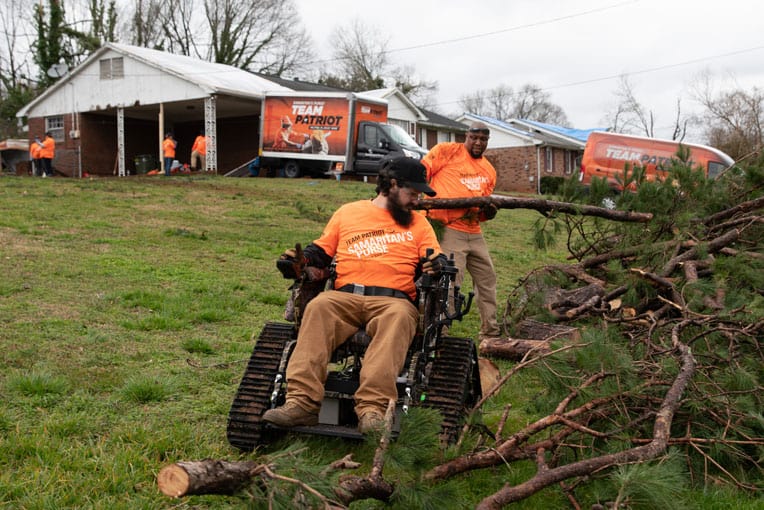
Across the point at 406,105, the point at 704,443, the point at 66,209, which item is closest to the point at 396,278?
the point at 704,443

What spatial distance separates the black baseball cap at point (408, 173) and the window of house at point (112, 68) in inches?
962

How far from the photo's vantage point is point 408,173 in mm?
4398

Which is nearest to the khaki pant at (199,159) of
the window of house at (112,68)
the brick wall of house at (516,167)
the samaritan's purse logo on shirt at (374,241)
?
the window of house at (112,68)

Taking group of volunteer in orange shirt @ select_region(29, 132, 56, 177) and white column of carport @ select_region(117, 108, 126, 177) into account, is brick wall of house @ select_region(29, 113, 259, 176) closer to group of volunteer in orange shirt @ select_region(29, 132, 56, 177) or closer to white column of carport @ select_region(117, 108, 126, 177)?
white column of carport @ select_region(117, 108, 126, 177)

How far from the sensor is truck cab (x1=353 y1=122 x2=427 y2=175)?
21.4 metres

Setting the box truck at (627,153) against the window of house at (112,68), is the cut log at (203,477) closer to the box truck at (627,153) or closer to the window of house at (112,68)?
the box truck at (627,153)

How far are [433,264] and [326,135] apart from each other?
18459 mm

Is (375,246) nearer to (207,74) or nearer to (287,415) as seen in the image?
(287,415)

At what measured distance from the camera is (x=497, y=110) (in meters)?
66.1

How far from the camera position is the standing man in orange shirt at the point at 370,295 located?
352 centimetres

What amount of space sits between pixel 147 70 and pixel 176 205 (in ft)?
46.5

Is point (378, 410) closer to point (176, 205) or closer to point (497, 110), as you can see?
point (176, 205)

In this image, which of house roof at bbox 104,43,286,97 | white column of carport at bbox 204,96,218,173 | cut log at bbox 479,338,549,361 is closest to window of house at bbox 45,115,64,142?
house roof at bbox 104,43,286,97

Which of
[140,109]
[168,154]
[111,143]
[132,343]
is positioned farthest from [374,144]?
[132,343]
